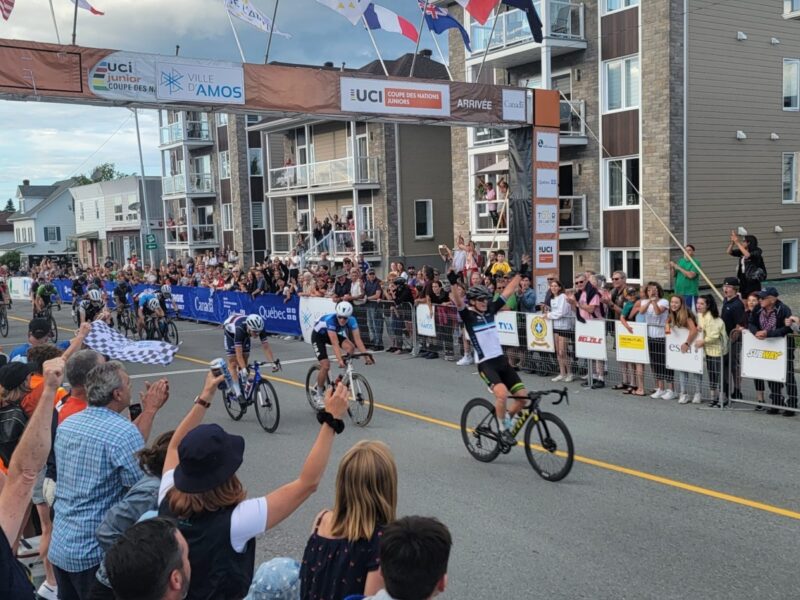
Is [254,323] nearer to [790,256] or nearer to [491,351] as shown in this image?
[491,351]

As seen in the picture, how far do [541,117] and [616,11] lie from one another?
7.65 meters

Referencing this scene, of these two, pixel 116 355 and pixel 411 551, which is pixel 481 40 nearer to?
pixel 116 355

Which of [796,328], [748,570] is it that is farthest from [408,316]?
[748,570]

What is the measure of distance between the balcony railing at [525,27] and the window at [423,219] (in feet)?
28.8

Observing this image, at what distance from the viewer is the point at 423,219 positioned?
3703 centimetres

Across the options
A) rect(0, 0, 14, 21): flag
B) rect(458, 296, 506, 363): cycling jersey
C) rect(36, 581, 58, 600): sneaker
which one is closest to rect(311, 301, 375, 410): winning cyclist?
rect(458, 296, 506, 363): cycling jersey

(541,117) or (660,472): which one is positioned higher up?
(541,117)

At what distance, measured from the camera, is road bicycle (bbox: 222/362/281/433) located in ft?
36.7

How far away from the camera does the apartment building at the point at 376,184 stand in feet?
117

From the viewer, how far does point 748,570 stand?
19.7 ft

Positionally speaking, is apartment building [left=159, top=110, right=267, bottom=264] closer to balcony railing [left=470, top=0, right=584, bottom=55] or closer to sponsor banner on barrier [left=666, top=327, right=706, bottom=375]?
balcony railing [left=470, top=0, right=584, bottom=55]

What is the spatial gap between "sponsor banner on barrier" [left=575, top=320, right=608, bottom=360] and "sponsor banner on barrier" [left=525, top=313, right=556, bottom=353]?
66 cm

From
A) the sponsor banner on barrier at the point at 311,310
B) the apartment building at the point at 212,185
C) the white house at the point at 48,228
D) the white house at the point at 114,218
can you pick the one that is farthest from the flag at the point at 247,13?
the white house at the point at 48,228

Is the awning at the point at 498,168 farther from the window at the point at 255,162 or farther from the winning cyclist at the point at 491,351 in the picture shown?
the window at the point at 255,162
